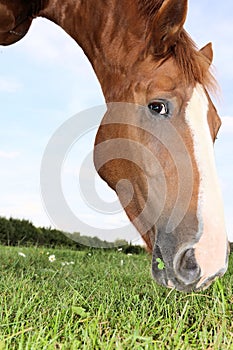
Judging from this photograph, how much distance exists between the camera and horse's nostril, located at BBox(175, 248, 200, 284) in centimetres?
240

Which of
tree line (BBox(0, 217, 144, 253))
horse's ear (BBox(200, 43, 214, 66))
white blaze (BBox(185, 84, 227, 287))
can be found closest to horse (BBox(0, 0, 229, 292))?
white blaze (BBox(185, 84, 227, 287))

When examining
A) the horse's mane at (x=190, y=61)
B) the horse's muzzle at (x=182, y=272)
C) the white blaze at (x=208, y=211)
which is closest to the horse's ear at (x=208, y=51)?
the horse's mane at (x=190, y=61)

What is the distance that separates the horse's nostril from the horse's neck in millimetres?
1084

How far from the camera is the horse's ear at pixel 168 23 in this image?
8.75ft

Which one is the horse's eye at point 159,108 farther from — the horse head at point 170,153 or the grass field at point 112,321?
the grass field at point 112,321

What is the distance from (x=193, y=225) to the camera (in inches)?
95.7

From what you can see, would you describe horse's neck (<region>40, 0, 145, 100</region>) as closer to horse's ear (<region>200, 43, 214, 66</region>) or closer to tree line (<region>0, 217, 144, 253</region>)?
horse's ear (<region>200, 43, 214, 66</region>)

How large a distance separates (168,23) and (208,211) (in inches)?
41.9

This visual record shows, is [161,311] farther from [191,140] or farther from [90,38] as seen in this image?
[90,38]

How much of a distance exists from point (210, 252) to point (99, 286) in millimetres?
1461

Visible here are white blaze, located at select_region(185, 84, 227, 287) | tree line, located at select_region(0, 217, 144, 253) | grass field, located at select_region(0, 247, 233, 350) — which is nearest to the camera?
grass field, located at select_region(0, 247, 233, 350)

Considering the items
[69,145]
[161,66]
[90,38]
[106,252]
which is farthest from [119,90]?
[106,252]

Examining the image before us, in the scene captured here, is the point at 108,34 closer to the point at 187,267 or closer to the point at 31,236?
the point at 187,267

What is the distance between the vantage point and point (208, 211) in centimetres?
240
